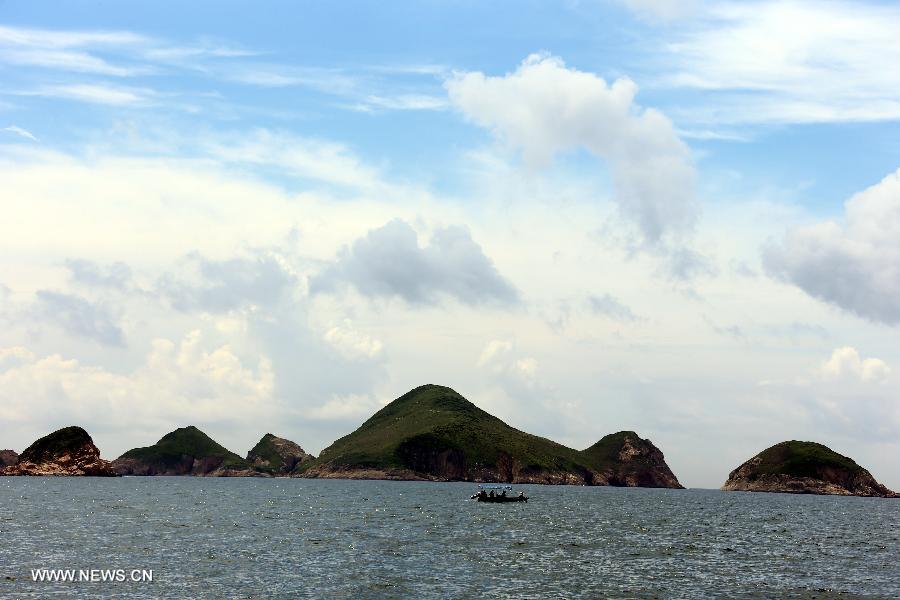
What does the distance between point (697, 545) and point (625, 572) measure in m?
31.1

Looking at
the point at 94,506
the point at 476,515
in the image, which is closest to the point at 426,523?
the point at 476,515

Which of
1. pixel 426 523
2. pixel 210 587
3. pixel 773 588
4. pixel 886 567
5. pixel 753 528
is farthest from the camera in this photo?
pixel 753 528

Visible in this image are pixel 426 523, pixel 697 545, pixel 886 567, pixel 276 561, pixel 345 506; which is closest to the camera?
pixel 276 561

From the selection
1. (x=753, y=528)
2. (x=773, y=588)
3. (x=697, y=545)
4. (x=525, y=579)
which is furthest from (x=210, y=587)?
(x=753, y=528)

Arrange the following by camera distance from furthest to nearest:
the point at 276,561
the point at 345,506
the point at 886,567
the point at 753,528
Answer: the point at 345,506 → the point at 753,528 → the point at 886,567 → the point at 276,561

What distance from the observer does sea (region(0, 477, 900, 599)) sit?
6450 centimetres

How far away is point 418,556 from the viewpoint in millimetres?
83562

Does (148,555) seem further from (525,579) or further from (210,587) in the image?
(525,579)

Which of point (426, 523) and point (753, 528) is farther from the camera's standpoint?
point (753, 528)

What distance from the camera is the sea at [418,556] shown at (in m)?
64.5

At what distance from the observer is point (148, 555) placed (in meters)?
78.1

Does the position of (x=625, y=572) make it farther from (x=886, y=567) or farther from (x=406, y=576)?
(x=886, y=567)

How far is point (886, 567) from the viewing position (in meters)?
85.6

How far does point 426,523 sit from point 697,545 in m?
41.5
